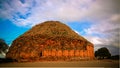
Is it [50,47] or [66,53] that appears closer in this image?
[66,53]

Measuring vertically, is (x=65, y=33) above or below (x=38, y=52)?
above

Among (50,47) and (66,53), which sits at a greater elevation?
(50,47)

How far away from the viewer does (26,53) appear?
19516 millimetres

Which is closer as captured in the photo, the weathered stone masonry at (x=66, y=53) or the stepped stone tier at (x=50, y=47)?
the weathered stone masonry at (x=66, y=53)

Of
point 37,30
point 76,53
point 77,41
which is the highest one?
point 37,30

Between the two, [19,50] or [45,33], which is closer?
[19,50]

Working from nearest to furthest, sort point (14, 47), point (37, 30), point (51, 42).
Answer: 1. point (51, 42)
2. point (14, 47)
3. point (37, 30)

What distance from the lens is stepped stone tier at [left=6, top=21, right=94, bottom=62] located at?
61.2 ft

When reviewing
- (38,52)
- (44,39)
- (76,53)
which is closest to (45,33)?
(44,39)

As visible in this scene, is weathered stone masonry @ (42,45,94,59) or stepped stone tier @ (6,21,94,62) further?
stepped stone tier @ (6,21,94,62)

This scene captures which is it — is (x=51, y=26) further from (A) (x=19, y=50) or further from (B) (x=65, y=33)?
(A) (x=19, y=50)

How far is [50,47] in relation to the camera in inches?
774

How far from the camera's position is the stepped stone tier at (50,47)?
1866 cm

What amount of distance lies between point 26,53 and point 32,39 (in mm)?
1882
